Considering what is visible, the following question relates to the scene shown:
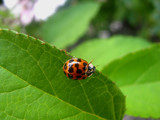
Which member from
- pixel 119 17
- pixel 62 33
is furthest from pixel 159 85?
pixel 119 17

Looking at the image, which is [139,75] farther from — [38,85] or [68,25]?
[68,25]

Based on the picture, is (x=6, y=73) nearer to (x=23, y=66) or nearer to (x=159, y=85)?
(x=23, y=66)

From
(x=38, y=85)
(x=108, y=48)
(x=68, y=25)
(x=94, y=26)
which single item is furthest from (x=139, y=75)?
(x=94, y=26)

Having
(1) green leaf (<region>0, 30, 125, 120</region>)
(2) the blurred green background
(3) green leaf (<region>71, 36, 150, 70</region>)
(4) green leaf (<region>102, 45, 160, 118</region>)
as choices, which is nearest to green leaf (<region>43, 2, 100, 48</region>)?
(2) the blurred green background

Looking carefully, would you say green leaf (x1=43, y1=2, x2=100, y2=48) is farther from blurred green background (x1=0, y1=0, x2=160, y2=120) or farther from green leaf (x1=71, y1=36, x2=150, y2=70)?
green leaf (x1=71, y1=36, x2=150, y2=70)

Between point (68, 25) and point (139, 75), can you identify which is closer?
point (139, 75)

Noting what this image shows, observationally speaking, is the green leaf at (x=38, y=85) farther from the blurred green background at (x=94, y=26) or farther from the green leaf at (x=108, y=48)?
the green leaf at (x=108, y=48)

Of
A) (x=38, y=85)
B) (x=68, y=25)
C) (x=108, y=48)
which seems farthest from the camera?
(x=68, y=25)
